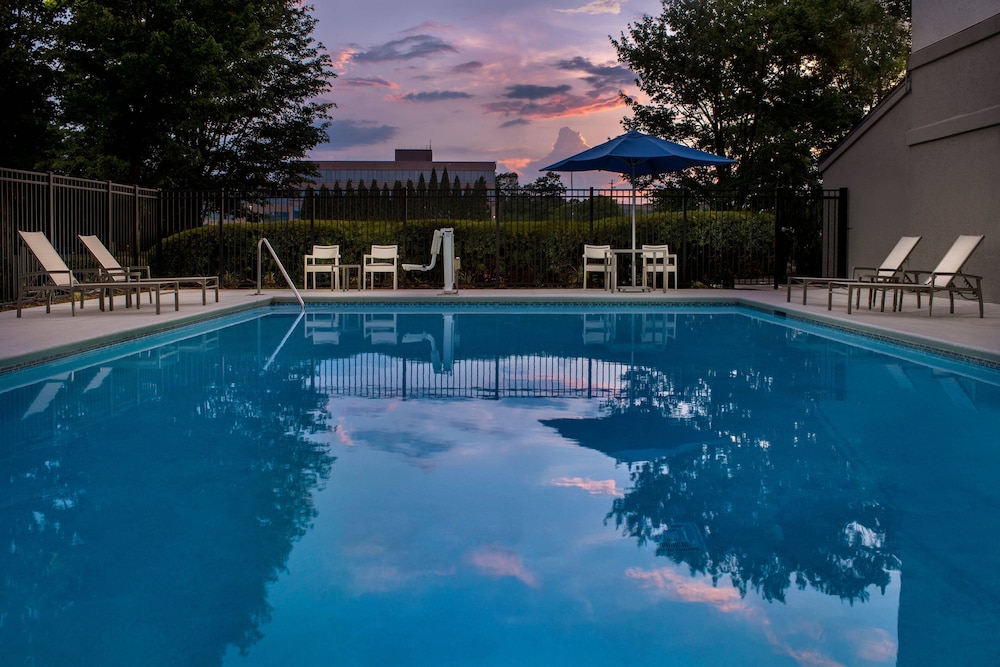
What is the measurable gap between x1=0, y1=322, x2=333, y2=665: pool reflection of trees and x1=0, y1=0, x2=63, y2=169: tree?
18.9 metres

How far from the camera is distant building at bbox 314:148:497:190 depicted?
2913 inches

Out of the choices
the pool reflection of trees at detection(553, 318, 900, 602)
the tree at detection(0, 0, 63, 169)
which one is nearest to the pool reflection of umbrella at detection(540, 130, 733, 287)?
the pool reflection of trees at detection(553, 318, 900, 602)

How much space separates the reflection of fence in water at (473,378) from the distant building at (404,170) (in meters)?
65.8

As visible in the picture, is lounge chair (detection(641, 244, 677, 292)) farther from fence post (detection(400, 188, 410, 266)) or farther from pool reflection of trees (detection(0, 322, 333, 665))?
pool reflection of trees (detection(0, 322, 333, 665))

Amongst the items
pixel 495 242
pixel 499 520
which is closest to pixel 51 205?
pixel 495 242

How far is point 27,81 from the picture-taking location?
72.0ft

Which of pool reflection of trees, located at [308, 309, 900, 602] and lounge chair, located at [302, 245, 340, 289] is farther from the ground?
lounge chair, located at [302, 245, 340, 289]

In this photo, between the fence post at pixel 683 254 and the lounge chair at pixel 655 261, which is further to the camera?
the fence post at pixel 683 254

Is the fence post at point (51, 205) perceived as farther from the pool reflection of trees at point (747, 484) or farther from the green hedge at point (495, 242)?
the pool reflection of trees at point (747, 484)

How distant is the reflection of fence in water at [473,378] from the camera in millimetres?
6395

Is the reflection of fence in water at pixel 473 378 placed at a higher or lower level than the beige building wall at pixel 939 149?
lower

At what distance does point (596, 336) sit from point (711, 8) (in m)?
19.7

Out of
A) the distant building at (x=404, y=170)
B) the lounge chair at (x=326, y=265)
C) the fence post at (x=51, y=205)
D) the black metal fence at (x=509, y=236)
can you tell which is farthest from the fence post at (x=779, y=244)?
the distant building at (x=404, y=170)

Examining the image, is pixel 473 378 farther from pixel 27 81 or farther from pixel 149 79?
pixel 27 81
